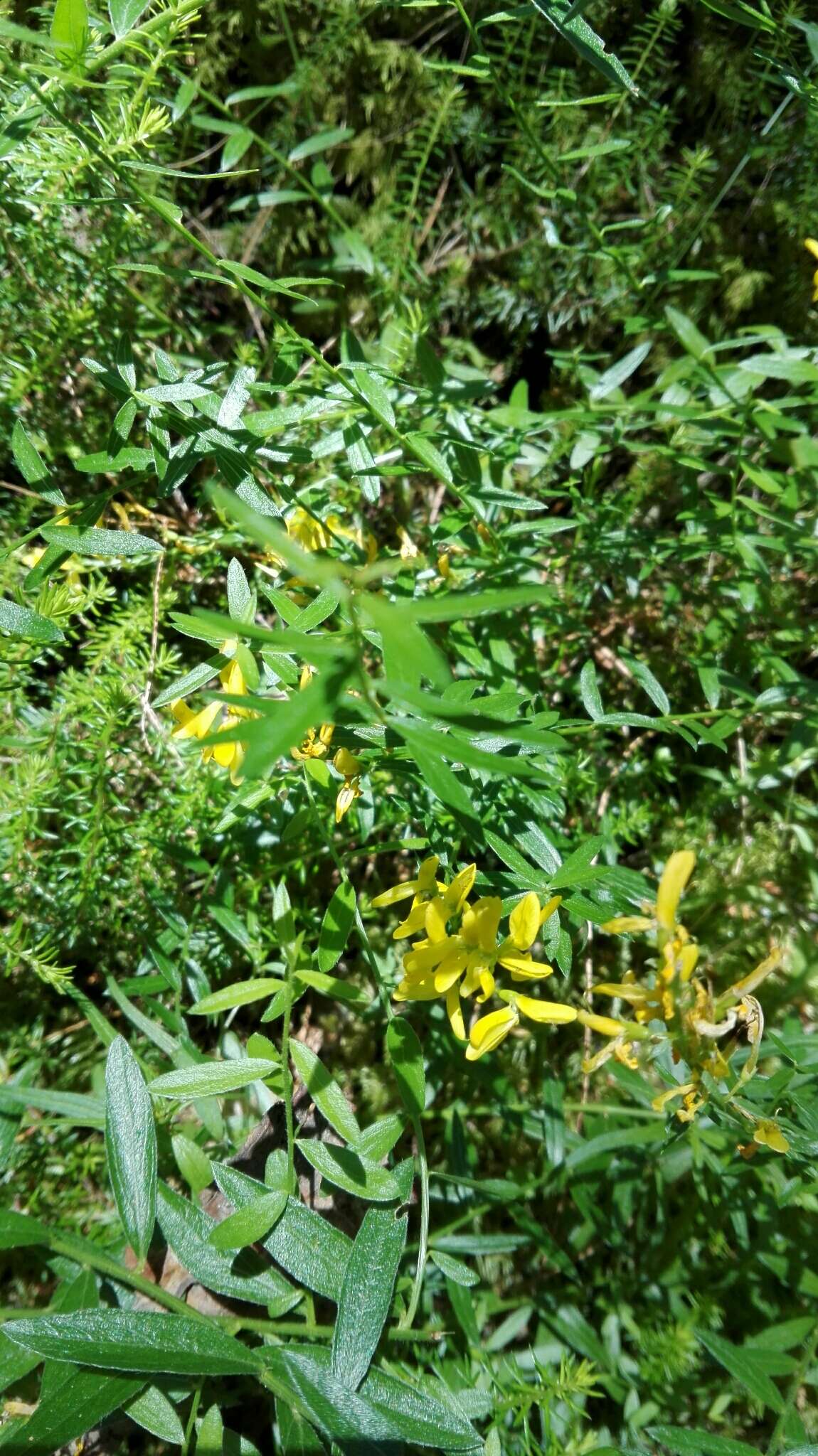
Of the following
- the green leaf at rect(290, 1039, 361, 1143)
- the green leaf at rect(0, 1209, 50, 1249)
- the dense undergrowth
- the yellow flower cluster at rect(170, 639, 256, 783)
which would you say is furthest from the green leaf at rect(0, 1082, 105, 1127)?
the yellow flower cluster at rect(170, 639, 256, 783)

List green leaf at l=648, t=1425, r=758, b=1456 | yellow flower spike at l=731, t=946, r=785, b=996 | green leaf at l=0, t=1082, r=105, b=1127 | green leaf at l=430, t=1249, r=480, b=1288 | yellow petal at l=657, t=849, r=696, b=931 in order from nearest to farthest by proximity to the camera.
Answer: yellow petal at l=657, t=849, r=696, b=931 → yellow flower spike at l=731, t=946, r=785, b=996 → green leaf at l=648, t=1425, r=758, b=1456 → green leaf at l=430, t=1249, r=480, b=1288 → green leaf at l=0, t=1082, r=105, b=1127

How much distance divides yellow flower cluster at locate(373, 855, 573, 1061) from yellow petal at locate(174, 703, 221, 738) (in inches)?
10.5

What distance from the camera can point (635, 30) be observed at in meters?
1.44

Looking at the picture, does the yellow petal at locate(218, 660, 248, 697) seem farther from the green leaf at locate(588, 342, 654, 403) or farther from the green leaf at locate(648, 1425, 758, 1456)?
the green leaf at locate(648, 1425, 758, 1456)

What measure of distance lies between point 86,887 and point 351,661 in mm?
743

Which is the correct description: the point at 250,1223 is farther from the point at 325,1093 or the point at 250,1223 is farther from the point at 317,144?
the point at 317,144

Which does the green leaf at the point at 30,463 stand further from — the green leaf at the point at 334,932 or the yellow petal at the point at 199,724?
the green leaf at the point at 334,932

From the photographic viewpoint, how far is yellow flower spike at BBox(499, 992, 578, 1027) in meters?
0.76

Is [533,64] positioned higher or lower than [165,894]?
higher

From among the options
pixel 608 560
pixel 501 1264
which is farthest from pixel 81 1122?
pixel 608 560

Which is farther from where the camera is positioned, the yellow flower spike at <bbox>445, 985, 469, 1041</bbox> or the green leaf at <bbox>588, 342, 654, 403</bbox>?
the green leaf at <bbox>588, 342, 654, 403</bbox>

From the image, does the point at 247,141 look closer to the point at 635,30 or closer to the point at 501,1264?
the point at 635,30

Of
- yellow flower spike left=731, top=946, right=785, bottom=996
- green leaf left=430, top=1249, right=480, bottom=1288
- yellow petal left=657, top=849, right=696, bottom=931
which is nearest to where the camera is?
yellow petal left=657, top=849, right=696, bottom=931

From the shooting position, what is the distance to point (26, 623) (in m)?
0.83
